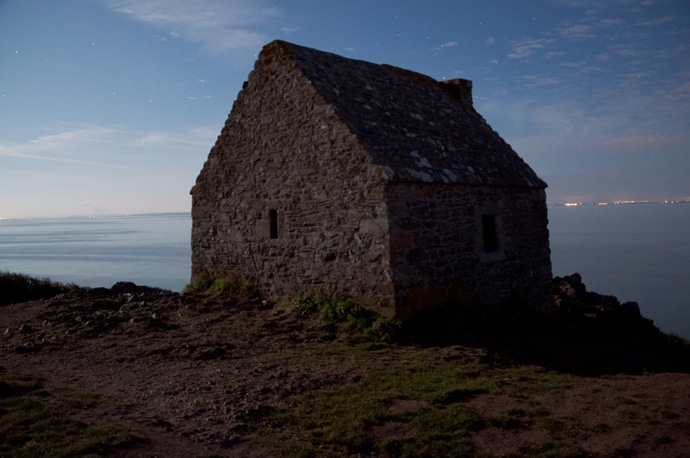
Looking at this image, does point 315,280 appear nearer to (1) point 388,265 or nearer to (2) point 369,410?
(1) point 388,265

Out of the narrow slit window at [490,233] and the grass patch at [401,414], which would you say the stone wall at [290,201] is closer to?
the grass patch at [401,414]

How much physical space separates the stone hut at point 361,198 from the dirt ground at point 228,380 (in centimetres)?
124

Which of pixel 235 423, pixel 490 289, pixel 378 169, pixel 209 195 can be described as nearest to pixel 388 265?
pixel 378 169

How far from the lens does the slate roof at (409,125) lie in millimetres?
10523

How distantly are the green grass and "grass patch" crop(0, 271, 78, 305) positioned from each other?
1216 centimetres

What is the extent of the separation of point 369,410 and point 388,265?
394cm

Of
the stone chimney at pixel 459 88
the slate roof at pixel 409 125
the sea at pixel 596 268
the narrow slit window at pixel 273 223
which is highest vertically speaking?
the stone chimney at pixel 459 88

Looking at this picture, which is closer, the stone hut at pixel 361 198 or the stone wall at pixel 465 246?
the stone wall at pixel 465 246

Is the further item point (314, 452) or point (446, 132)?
point (446, 132)

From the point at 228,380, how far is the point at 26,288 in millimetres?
13898

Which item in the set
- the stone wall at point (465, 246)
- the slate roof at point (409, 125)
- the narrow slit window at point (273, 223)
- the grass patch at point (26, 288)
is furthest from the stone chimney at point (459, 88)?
the grass patch at point (26, 288)

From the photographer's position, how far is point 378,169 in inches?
384

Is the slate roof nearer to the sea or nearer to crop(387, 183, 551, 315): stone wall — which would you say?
crop(387, 183, 551, 315): stone wall

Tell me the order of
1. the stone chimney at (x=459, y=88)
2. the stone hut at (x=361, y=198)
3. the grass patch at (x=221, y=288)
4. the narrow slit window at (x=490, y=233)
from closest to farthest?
1. the stone hut at (x=361, y=198)
2. the narrow slit window at (x=490, y=233)
3. the grass patch at (x=221, y=288)
4. the stone chimney at (x=459, y=88)
